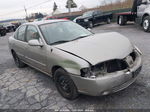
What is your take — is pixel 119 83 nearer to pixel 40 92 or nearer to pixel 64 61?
pixel 64 61

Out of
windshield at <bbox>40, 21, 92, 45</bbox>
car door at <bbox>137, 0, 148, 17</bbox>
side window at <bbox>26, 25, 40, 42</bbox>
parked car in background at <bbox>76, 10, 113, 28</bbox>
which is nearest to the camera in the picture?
windshield at <bbox>40, 21, 92, 45</bbox>

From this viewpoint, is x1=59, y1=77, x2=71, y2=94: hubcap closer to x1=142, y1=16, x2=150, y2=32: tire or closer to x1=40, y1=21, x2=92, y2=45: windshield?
x1=40, y1=21, x2=92, y2=45: windshield

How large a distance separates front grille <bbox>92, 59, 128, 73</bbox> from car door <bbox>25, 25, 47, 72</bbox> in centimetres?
128

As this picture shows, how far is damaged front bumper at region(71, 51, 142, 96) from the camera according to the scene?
2.24m

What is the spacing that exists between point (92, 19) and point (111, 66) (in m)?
13.1

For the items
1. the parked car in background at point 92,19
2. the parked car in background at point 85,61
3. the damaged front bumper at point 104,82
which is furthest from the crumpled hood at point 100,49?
the parked car in background at point 92,19

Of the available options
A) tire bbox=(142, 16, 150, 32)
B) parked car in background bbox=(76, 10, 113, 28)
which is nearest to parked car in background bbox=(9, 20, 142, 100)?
tire bbox=(142, 16, 150, 32)

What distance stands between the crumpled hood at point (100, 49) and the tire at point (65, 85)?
48 centimetres

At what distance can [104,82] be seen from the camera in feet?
7.34

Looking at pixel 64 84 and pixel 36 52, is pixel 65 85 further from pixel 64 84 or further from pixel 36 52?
pixel 36 52

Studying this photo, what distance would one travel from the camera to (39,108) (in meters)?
2.76

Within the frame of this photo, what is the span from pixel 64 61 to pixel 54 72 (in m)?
0.58

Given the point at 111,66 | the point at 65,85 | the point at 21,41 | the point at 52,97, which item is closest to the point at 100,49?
the point at 111,66

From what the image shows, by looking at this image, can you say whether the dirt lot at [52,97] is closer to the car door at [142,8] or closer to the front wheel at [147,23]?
the front wheel at [147,23]
